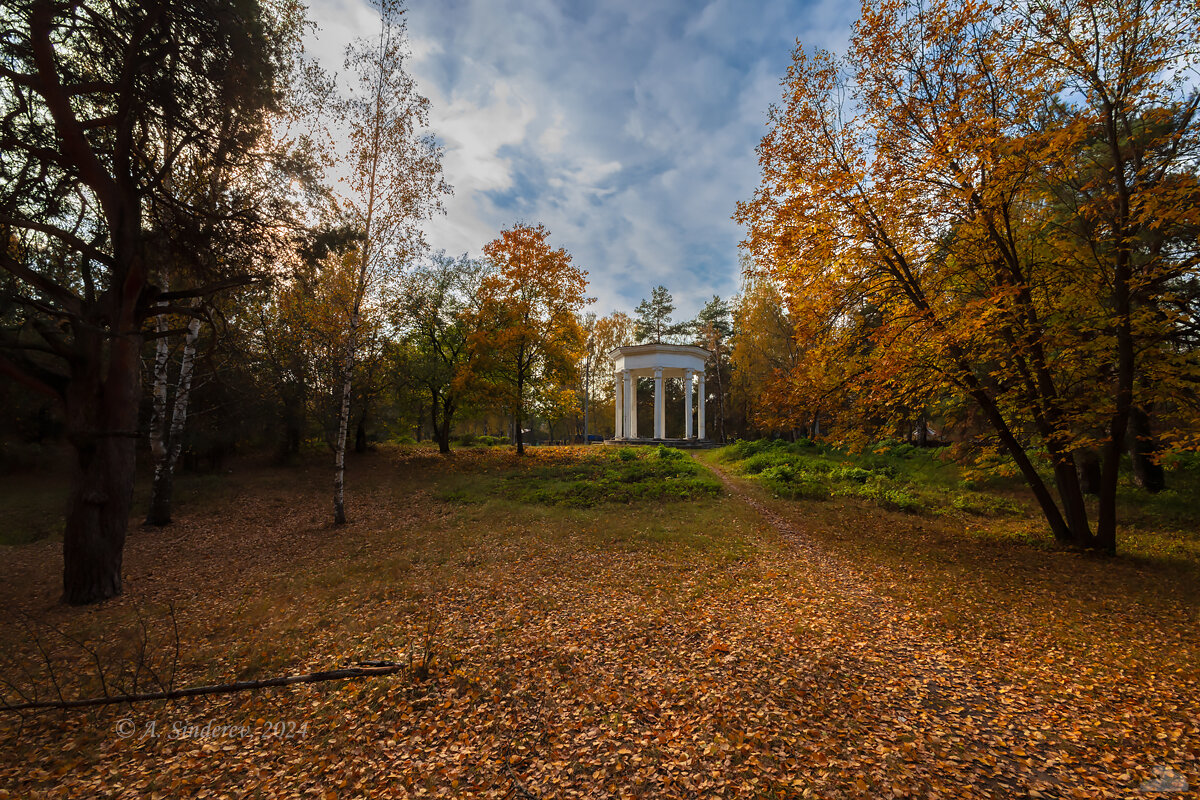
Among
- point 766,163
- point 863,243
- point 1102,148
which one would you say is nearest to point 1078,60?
point 1102,148

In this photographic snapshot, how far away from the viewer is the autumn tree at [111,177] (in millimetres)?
5832

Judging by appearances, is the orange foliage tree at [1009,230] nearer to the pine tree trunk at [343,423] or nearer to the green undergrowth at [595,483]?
the green undergrowth at [595,483]

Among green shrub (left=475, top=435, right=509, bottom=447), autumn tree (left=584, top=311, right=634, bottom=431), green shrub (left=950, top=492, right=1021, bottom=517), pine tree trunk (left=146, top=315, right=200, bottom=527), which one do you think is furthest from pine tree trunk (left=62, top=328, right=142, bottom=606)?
autumn tree (left=584, top=311, right=634, bottom=431)

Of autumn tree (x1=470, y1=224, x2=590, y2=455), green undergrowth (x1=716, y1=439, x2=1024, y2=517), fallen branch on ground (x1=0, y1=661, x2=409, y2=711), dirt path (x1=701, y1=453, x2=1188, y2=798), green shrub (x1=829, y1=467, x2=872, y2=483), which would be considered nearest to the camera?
dirt path (x1=701, y1=453, x2=1188, y2=798)

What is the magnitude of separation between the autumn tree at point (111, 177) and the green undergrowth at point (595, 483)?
8.07 m

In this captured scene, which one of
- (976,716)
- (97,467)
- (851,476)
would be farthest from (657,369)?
(976,716)

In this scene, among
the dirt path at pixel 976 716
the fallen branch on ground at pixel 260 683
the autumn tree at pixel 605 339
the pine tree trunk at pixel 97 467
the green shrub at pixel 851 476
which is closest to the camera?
the dirt path at pixel 976 716

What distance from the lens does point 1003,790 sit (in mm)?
3078

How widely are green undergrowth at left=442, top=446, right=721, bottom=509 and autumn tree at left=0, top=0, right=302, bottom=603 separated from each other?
26.5 ft

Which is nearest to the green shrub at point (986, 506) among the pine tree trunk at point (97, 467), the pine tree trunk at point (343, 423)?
the pine tree trunk at point (343, 423)

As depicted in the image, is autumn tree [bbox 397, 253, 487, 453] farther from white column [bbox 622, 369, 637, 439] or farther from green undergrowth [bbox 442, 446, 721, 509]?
white column [bbox 622, 369, 637, 439]

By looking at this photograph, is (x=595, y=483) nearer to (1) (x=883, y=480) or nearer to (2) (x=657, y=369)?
(1) (x=883, y=480)

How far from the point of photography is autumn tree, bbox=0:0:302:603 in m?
5.83

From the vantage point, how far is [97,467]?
6.59 meters
